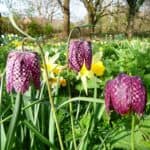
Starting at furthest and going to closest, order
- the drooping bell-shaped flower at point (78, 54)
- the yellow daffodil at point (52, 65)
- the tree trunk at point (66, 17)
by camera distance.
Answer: the tree trunk at point (66, 17) < the yellow daffodil at point (52, 65) < the drooping bell-shaped flower at point (78, 54)

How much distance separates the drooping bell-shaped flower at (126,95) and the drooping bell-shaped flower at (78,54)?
19cm

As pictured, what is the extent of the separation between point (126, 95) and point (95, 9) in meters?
27.2

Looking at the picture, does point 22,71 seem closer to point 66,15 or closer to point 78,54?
point 78,54

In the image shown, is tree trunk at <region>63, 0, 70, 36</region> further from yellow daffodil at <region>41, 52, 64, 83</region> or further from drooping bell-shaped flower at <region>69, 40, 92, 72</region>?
drooping bell-shaped flower at <region>69, 40, 92, 72</region>

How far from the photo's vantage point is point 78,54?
1.35 m

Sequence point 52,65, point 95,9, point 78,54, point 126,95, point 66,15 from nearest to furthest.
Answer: point 126,95 → point 78,54 → point 52,65 → point 66,15 → point 95,9

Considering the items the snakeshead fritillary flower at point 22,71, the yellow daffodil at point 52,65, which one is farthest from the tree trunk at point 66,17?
the snakeshead fritillary flower at point 22,71

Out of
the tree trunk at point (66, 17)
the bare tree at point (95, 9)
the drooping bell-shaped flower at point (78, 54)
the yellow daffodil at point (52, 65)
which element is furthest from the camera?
the bare tree at point (95, 9)

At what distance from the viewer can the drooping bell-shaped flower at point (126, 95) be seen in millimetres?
1125

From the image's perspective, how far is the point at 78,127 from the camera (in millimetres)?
1954

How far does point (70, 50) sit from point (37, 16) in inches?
1267

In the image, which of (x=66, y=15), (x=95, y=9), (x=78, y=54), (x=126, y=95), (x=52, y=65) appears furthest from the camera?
(x=95, y=9)

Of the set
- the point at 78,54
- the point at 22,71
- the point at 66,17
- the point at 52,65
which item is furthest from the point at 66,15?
the point at 22,71

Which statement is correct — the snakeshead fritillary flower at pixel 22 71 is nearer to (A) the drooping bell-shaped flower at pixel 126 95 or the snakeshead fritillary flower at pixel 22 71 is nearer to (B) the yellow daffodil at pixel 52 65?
(A) the drooping bell-shaped flower at pixel 126 95
